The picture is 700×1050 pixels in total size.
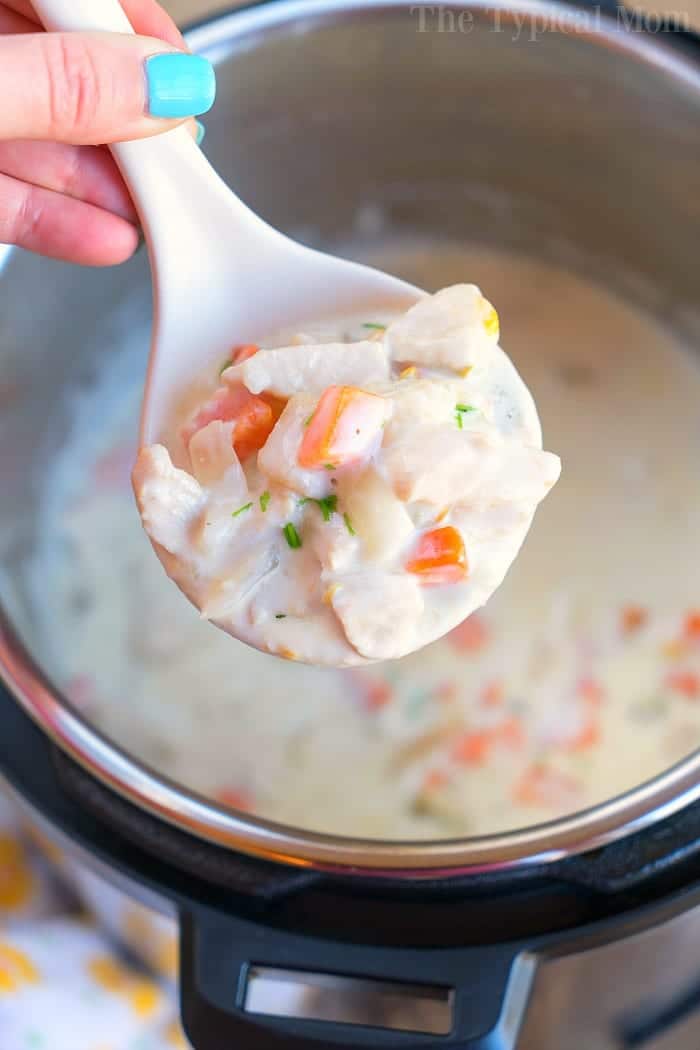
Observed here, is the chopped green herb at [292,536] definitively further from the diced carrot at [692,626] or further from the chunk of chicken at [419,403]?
the diced carrot at [692,626]

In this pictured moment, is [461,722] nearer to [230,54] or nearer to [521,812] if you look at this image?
[521,812]

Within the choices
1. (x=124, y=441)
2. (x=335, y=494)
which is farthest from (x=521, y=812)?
(x=124, y=441)

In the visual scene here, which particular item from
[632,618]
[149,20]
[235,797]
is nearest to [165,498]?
[149,20]

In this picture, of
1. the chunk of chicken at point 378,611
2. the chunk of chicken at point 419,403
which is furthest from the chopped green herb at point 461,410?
the chunk of chicken at point 378,611

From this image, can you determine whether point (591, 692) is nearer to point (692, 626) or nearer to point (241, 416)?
point (692, 626)

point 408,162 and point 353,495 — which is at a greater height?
point 408,162

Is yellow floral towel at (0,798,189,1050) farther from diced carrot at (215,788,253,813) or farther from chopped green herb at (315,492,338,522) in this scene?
chopped green herb at (315,492,338,522)

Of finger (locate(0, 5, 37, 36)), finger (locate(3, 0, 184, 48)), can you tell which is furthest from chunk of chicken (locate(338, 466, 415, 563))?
finger (locate(0, 5, 37, 36))
